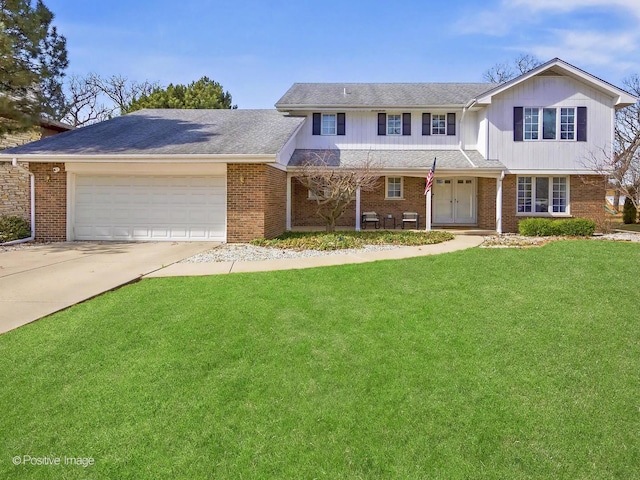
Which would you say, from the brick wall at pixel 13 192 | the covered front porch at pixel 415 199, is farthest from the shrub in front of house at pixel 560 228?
the brick wall at pixel 13 192

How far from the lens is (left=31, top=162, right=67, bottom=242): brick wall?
45.8 feet

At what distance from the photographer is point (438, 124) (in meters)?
19.4

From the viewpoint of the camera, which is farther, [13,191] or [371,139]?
[371,139]

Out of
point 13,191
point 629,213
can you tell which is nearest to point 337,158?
point 13,191

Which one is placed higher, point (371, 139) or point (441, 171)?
point (371, 139)

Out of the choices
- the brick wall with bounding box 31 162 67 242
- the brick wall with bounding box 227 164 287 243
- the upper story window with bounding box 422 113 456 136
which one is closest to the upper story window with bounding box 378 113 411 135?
the upper story window with bounding box 422 113 456 136

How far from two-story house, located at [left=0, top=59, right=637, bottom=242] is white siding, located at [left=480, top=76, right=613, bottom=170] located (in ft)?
0.13

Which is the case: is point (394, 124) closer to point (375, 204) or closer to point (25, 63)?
point (375, 204)

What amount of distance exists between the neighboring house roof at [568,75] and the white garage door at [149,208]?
1116 cm

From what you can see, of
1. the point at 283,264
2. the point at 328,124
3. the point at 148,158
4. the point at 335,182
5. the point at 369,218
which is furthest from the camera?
the point at 328,124

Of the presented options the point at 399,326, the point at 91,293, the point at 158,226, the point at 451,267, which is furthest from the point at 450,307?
the point at 158,226

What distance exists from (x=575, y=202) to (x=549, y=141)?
2.77 meters

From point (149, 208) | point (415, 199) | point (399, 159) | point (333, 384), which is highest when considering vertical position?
point (399, 159)

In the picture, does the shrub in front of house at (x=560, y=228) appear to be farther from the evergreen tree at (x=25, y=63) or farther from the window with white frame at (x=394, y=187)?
the evergreen tree at (x=25, y=63)
